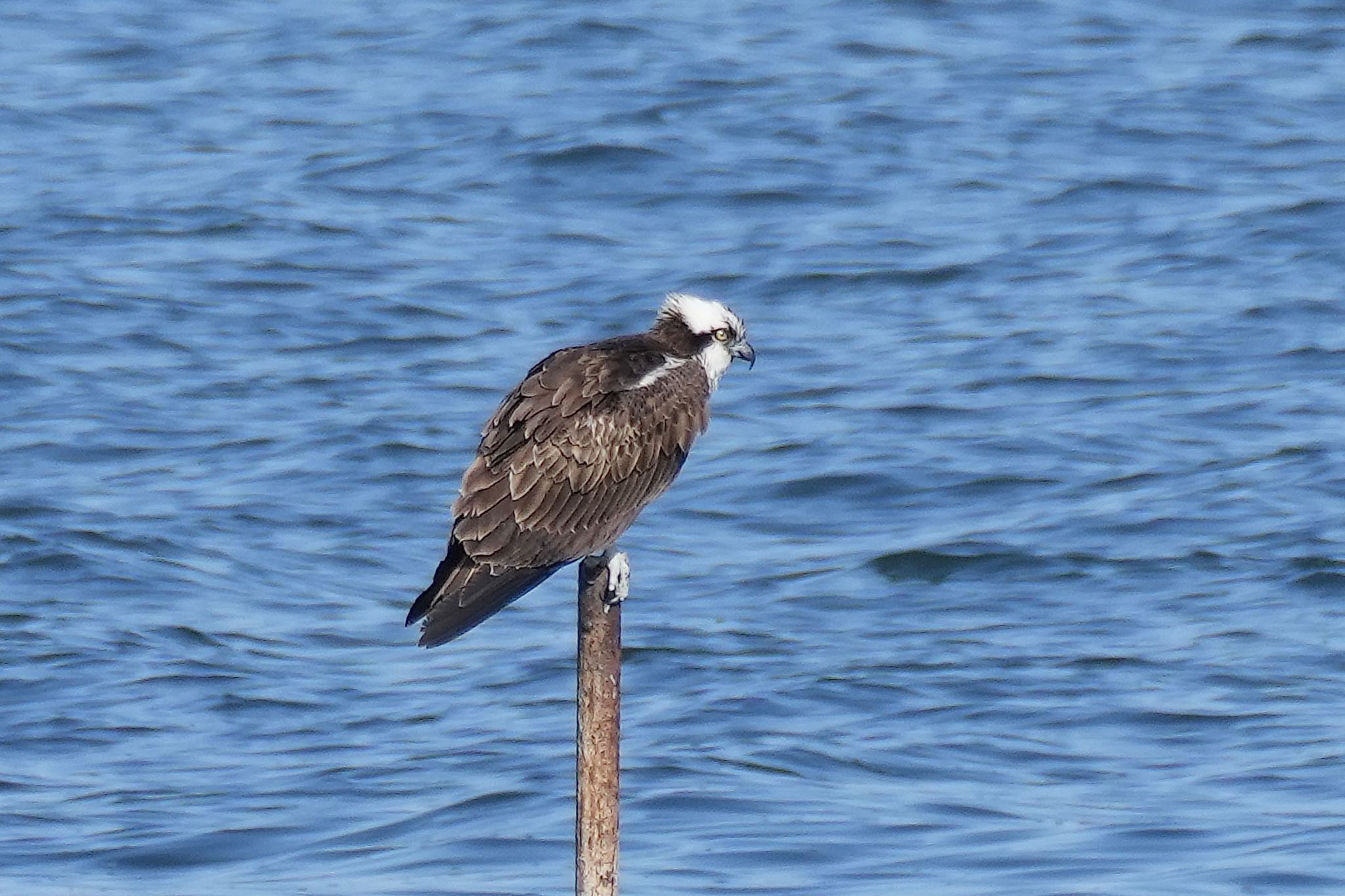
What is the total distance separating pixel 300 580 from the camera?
1422cm

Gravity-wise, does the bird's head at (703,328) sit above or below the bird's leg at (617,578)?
above

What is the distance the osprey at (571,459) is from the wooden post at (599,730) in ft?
1.94

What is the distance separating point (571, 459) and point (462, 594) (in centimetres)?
90

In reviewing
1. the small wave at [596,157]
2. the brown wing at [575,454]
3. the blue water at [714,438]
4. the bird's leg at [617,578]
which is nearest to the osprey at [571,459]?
the brown wing at [575,454]

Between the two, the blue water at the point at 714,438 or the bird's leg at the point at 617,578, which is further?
the blue water at the point at 714,438

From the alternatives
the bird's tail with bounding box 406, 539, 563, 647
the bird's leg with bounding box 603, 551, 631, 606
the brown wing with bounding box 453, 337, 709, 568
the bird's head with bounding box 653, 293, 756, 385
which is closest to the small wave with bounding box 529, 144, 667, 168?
the bird's head with bounding box 653, 293, 756, 385

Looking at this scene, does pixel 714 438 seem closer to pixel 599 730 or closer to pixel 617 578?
pixel 617 578

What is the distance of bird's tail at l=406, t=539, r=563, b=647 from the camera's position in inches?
282

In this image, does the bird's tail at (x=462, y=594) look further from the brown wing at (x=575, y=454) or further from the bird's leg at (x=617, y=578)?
the bird's leg at (x=617, y=578)

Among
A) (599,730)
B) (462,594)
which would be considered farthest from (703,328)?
(599,730)

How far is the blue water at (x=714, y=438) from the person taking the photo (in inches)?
431

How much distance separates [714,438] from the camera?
16781 mm

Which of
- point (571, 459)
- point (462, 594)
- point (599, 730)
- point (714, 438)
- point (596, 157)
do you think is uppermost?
point (571, 459)

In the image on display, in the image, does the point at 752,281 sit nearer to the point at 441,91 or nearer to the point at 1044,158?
the point at 1044,158
